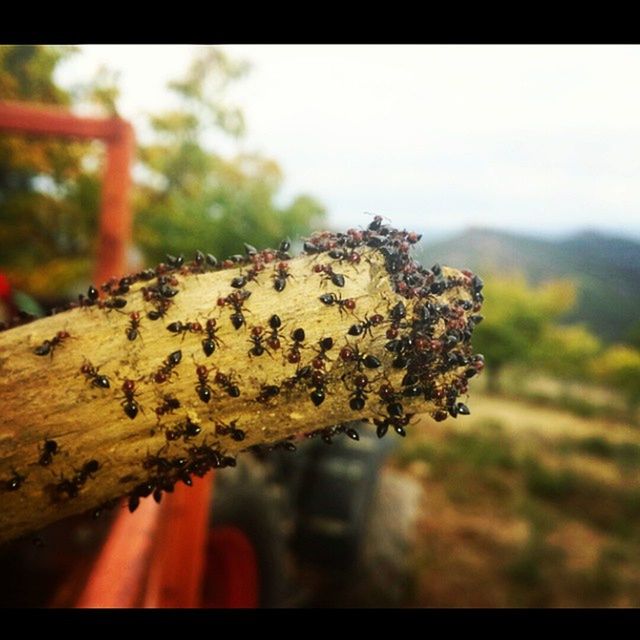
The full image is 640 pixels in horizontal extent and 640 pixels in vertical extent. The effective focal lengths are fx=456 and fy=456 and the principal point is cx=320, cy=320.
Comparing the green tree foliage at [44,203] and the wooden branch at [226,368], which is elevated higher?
the green tree foliage at [44,203]

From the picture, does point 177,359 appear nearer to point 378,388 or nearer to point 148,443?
point 148,443

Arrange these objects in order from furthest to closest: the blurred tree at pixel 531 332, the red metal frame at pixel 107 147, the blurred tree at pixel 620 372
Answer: the blurred tree at pixel 531 332 < the blurred tree at pixel 620 372 < the red metal frame at pixel 107 147

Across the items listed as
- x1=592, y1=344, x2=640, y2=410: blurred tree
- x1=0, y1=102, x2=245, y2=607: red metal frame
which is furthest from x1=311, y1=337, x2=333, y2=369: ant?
x1=592, y1=344, x2=640, y2=410: blurred tree

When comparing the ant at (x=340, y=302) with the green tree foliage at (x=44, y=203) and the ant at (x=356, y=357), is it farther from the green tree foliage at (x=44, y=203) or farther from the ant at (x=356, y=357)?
the green tree foliage at (x=44, y=203)

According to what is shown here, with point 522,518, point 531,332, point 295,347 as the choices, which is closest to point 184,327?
point 295,347

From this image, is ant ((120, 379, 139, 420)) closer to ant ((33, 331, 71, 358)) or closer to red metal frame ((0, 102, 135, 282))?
ant ((33, 331, 71, 358))

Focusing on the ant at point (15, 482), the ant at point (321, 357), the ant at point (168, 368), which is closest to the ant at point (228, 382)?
the ant at point (168, 368)
